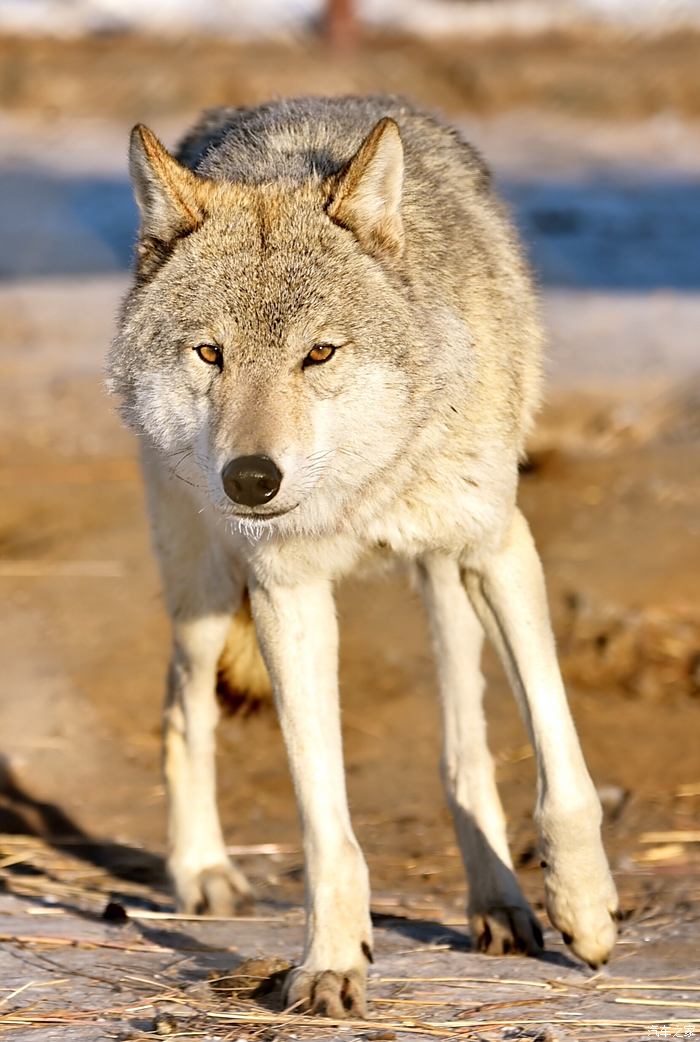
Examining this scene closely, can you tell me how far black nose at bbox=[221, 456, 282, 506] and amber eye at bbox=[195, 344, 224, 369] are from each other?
1.09ft

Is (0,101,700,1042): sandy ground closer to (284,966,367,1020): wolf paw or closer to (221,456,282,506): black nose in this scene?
(284,966,367,1020): wolf paw

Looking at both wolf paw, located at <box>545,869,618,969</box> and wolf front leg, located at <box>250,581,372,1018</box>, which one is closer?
wolf front leg, located at <box>250,581,372,1018</box>

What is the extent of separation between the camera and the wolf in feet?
12.0

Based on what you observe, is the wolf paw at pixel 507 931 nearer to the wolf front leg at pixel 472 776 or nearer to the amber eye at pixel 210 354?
the wolf front leg at pixel 472 776

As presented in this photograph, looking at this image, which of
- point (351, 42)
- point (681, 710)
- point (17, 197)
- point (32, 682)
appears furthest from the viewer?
point (351, 42)

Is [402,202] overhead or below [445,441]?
overhead

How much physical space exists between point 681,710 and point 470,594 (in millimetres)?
2729

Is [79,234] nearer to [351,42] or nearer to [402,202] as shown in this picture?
[351,42]

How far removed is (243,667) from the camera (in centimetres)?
498

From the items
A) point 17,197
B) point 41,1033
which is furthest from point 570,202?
point 41,1033

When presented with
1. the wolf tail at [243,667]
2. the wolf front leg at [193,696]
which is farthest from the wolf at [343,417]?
the wolf tail at [243,667]

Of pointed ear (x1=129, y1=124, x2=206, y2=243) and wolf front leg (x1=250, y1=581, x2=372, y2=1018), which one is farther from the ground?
pointed ear (x1=129, y1=124, x2=206, y2=243)

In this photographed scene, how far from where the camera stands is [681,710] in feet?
21.8

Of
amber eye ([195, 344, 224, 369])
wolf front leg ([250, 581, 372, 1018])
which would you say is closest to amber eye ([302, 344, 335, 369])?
amber eye ([195, 344, 224, 369])
